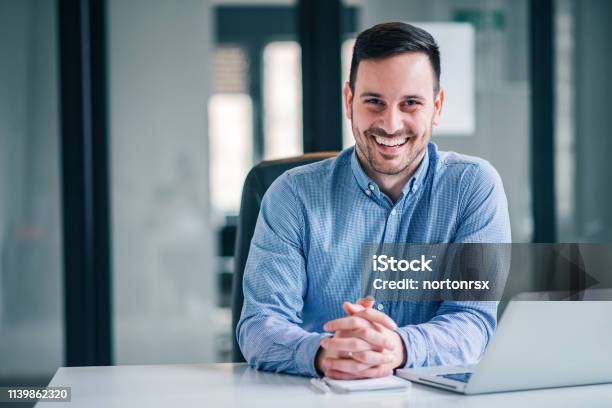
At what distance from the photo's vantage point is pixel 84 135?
2982 millimetres

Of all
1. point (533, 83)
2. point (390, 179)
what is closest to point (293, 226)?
point (390, 179)

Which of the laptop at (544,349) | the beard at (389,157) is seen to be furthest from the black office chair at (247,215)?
the laptop at (544,349)

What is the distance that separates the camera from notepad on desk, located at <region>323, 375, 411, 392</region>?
1.17m

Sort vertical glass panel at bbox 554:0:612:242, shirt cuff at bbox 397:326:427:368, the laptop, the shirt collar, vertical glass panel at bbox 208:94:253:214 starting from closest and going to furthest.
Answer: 1. the laptop
2. shirt cuff at bbox 397:326:427:368
3. the shirt collar
4. vertical glass panel at bbox 208:94:253:214
5. vertical glass panel at bbox 554:0:612:242

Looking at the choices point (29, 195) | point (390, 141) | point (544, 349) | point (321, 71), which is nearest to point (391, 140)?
point (390, 141)

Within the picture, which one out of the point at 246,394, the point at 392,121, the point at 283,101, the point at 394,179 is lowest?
the point at 246,394

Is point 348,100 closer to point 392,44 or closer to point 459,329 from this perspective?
point 392,44

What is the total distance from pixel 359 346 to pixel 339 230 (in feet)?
1.27

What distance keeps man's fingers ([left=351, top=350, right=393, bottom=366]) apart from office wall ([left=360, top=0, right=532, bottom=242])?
201 cm

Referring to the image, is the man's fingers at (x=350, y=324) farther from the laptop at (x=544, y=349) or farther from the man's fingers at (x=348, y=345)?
the laptop at (x=544, y=349)

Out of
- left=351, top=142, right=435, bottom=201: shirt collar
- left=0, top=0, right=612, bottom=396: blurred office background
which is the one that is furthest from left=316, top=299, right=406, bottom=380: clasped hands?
left=0, top=0, right=612, bottom=396: blurred office background

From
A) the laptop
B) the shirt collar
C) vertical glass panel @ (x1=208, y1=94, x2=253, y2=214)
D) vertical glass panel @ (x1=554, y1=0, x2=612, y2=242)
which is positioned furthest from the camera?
vertical glass panel @ (x1=554, y1=0, x2=612, y2=242)

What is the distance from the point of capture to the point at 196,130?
3.09 meters

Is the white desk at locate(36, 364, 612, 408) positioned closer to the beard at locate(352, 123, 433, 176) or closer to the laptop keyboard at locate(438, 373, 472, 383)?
the laptop keyboard at locate(438, 373, 472, 383)
